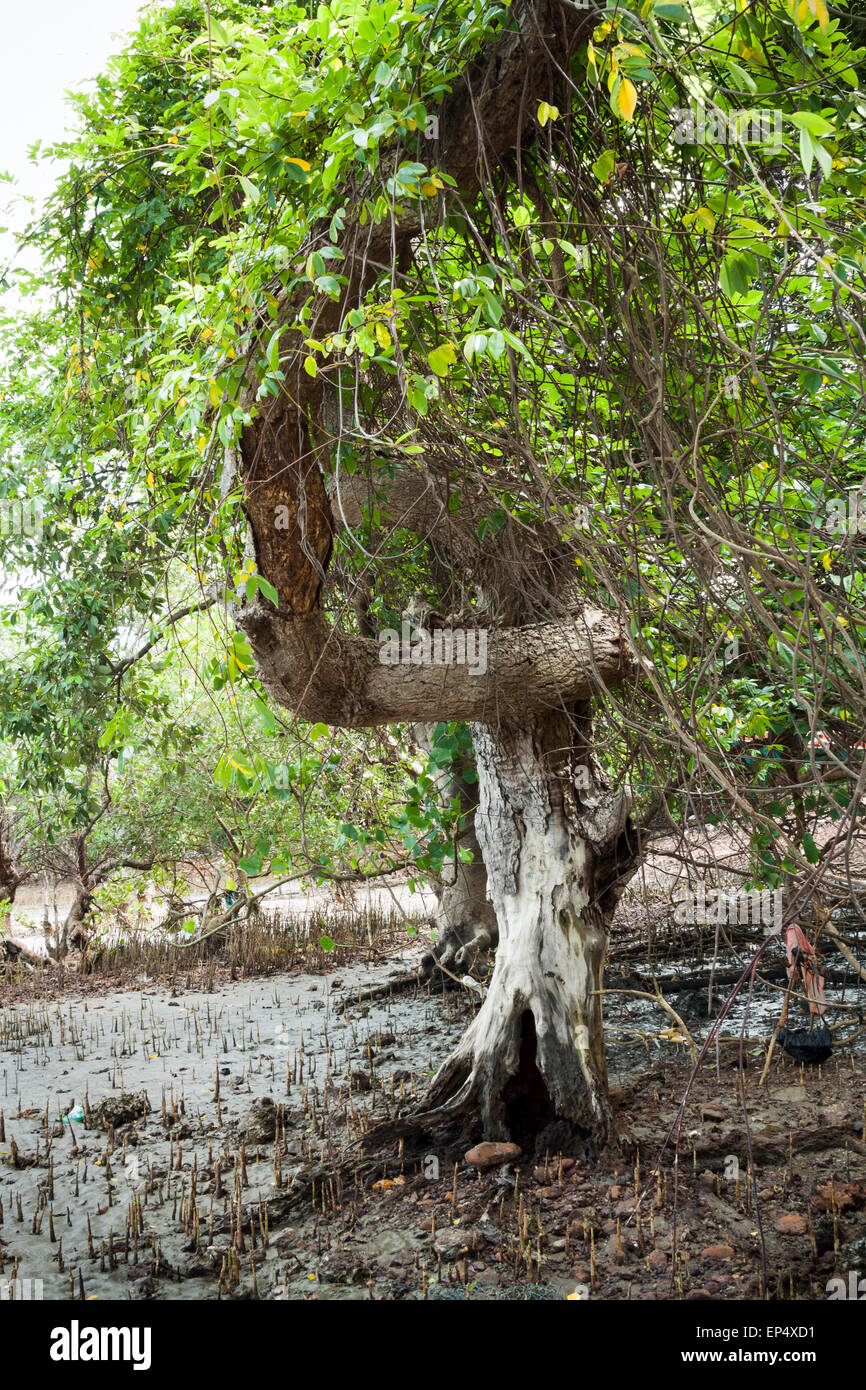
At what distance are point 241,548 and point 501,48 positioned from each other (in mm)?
1318

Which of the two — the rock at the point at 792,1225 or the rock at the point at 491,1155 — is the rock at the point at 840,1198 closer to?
the rock at the point at 792,1225

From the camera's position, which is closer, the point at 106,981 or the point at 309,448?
the point at 309,448

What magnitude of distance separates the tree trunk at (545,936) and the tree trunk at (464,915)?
2.45m

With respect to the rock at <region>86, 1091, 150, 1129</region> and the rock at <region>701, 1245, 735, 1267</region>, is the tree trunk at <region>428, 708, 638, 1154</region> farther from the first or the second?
the rock at <region>86, 1091, 150, 1129</region>

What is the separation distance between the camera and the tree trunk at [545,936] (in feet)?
11.9

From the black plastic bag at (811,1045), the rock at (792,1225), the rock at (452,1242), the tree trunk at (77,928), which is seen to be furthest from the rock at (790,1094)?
the tree trunk at (77,928)

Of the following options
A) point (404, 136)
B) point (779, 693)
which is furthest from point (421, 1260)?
point (404, 136)

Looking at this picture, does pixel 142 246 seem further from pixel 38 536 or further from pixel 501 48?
pixel 501 48

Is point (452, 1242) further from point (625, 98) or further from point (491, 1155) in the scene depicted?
point (625, 98)

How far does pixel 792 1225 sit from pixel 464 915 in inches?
154

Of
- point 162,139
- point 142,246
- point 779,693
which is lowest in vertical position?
point 779,693

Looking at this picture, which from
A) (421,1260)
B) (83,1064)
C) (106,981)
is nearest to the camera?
(421,1260)

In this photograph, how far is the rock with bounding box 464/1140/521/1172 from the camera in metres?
3.52

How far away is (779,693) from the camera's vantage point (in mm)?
A: 4312
